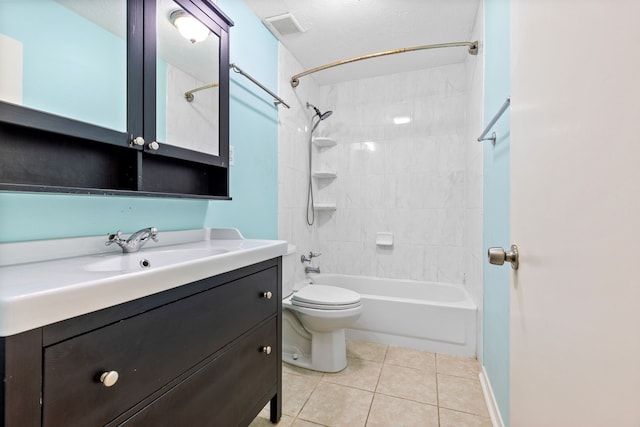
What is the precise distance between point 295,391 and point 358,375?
42 cm

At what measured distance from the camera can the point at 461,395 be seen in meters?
1.65

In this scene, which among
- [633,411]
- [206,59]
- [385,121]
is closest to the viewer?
[633,411]

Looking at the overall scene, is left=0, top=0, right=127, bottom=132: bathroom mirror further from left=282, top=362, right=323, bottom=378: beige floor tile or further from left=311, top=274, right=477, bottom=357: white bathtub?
left=311, top=274, right=477, bottom=357: white bathtub

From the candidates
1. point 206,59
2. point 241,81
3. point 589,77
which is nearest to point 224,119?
point 206,59

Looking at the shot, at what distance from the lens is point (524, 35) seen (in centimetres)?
62

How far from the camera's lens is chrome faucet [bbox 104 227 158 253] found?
3.46 ft

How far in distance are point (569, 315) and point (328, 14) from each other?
2157 millimetres

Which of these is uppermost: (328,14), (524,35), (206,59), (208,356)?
(328,14)

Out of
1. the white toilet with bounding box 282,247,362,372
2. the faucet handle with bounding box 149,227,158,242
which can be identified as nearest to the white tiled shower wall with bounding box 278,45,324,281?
the white toilet with bounding box 282,247,362,372

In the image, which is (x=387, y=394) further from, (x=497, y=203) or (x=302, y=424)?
(x=497, y=203)

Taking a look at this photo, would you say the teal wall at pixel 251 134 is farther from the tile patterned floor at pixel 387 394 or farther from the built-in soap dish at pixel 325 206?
the tile patterned floor at pixel 387 394

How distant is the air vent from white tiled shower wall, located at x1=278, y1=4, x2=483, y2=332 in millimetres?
188

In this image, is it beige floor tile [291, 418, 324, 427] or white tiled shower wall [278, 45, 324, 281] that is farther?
white tiled shower wall [278, 45, 324, 281]

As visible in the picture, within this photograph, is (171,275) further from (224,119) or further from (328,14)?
(328,14)
